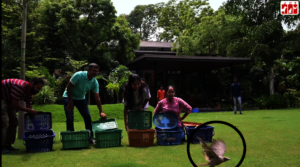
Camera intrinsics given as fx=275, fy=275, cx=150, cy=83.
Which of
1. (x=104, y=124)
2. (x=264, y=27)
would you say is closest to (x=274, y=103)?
(x=264, y=27)

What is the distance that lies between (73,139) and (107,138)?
69 centimetres

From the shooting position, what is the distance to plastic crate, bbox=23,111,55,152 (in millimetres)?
5358

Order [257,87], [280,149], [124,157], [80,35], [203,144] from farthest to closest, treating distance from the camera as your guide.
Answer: [257,87], [80,35], [280,149], [124,157], [203,144]

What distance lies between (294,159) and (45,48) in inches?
791

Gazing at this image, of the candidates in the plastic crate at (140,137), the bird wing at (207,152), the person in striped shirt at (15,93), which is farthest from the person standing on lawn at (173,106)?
the bird wing at (207,152)

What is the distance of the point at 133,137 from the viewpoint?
582cm

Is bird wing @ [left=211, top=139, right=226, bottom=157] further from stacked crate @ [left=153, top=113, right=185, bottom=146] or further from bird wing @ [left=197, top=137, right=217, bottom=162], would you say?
stacked crate @ [left=153, top=113, right=185, bottom=146]

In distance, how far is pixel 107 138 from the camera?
5.80 metres

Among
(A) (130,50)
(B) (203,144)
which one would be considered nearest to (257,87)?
(A) (130,50)

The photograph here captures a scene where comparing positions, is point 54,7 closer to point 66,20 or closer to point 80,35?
point 66,20

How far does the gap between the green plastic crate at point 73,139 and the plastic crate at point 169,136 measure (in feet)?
5.12

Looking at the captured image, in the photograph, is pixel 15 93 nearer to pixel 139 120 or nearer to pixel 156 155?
pixel 139 120

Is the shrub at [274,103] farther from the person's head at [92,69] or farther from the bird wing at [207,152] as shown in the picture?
the bird wing at [207,152]

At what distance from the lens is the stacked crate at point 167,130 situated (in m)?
5.90
